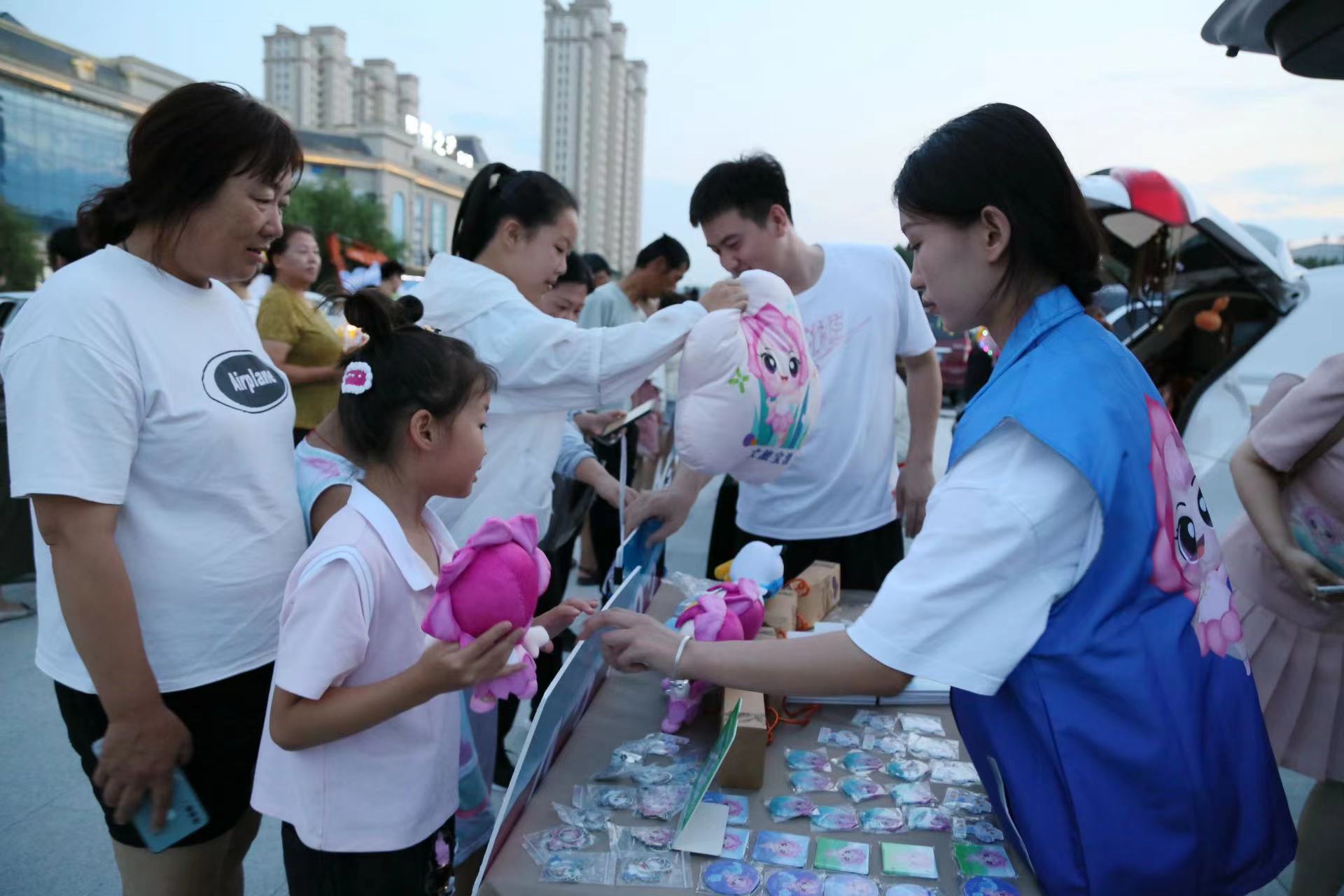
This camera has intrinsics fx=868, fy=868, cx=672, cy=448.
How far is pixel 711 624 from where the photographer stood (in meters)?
1.41

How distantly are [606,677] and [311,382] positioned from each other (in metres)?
2.94

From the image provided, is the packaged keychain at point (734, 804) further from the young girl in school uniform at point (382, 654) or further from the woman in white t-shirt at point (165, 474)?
the woman in white t-shirt at point (165, 474)

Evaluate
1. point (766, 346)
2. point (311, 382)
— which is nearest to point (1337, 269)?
point (766, 346)

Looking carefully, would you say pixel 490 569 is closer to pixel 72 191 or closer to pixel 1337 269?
pixel 1337 269

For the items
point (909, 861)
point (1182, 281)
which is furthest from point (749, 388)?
point (1182, 281)

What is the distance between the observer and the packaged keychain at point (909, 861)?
103cm

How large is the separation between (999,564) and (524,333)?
1.06m

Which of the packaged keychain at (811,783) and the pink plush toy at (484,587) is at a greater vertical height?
the pink plush toy at (484,587)

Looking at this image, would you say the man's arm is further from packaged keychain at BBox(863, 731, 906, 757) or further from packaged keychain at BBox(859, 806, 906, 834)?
packaged keychain at BBox(859, 806, 906, 834)

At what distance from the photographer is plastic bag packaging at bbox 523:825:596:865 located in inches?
41.4

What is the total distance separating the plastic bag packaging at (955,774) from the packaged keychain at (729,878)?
36 centimetres

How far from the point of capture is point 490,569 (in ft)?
3.35

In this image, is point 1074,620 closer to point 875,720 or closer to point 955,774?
point 955,774

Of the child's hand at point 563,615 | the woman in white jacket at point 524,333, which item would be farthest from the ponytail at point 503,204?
the child's hand at point 563,615
